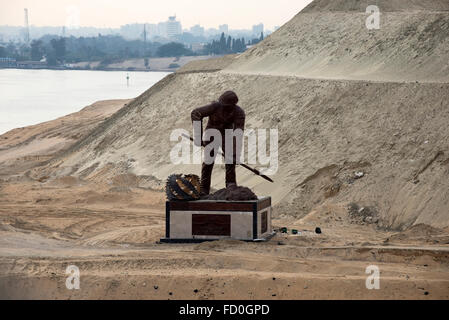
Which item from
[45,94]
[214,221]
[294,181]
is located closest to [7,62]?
[45,94]

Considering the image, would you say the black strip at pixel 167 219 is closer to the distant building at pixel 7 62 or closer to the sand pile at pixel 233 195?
the sand pile at pixel 233 195

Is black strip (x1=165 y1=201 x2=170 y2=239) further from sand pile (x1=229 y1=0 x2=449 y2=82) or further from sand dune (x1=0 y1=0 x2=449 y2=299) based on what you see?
sand pile (x1=229 y1=0 x2=449 y2=82)

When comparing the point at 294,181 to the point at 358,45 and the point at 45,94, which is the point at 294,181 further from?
the point at 45,94

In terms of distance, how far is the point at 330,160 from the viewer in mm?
25438

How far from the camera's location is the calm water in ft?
269

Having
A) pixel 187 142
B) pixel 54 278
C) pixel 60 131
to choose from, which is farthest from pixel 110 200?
pixel 60 131

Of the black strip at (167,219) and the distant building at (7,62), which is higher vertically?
the black strip at (167,219)

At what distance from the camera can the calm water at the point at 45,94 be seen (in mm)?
82062

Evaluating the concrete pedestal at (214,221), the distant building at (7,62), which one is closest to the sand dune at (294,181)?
the concrete pedestal at (214,221)

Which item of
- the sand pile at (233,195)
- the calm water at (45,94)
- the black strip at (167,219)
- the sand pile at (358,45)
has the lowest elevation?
the calm water at (45,94)

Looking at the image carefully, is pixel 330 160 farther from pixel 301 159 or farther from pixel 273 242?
pixel 273 242

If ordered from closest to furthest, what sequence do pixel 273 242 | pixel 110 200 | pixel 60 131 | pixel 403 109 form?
pixel 273 242 → pixel 403 109 → pixel 110 200 → pixel 60 131

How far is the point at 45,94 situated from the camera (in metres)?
114

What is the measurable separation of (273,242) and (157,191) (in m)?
10.4
